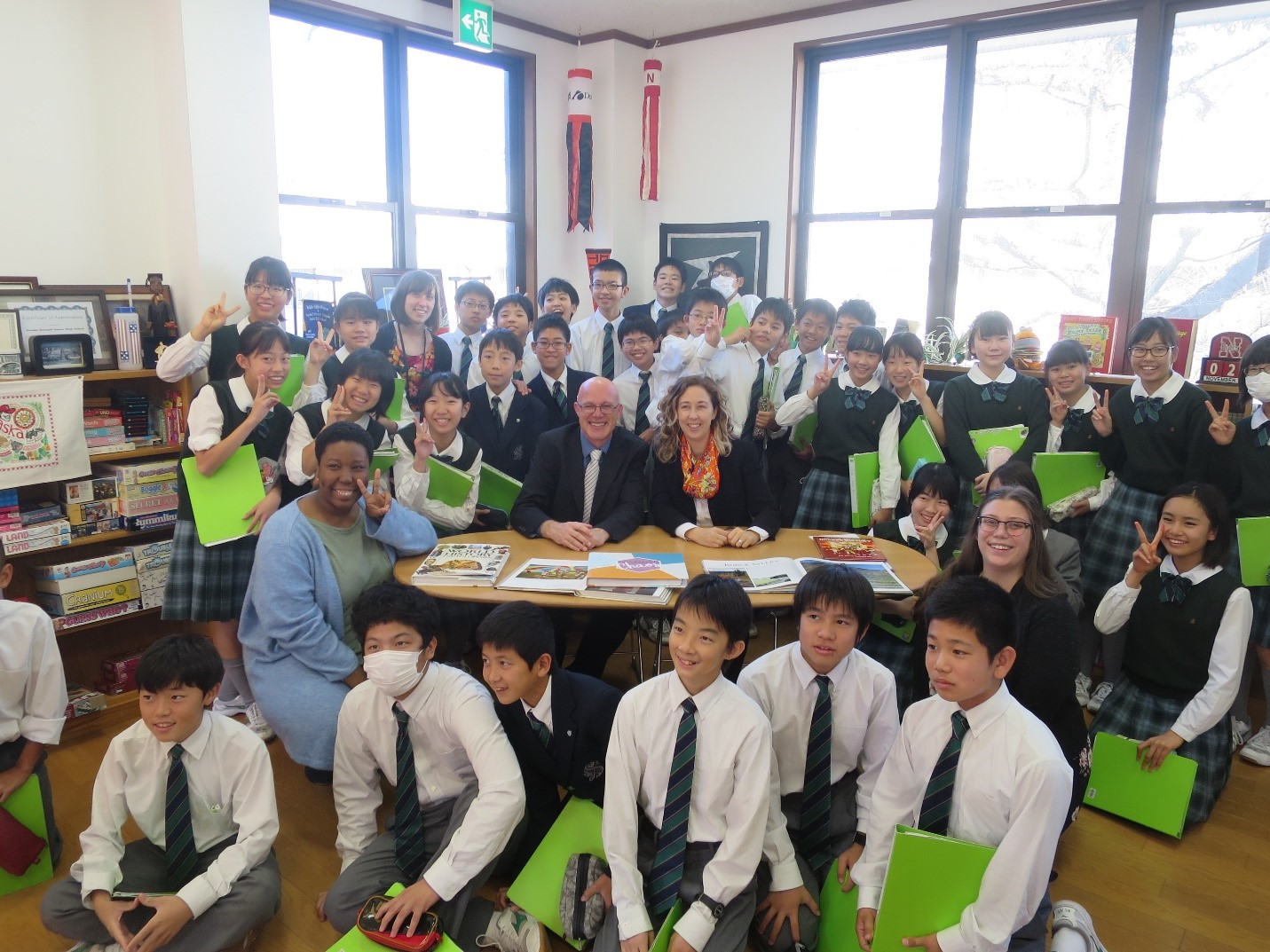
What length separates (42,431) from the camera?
11.2 feet

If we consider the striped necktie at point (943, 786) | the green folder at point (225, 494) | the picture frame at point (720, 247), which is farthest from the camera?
the picture frame at point (720, 247)

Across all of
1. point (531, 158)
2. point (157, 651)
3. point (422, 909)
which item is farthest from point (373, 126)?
point (422, 909)

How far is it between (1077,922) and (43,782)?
2.94m

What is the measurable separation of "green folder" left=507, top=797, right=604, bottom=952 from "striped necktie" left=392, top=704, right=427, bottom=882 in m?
0.27

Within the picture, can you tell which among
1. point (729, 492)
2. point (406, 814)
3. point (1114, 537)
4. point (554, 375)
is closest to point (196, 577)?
point (406, 814)

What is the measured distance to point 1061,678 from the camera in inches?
95.4

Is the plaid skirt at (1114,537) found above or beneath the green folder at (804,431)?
beneath

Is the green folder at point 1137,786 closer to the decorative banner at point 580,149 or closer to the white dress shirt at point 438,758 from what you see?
the white dress shirt at point 438,758

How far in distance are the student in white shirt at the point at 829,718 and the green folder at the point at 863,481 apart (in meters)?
1.52

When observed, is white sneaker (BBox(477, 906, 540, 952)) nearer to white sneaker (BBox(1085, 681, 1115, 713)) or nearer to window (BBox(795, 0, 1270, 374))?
white sneaker (BBox(1085, 681, 1115, 713))

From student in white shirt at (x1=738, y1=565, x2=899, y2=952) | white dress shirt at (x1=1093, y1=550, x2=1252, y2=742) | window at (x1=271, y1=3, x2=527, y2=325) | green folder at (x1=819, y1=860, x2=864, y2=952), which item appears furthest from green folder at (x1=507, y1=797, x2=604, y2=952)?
window at (x1=271, y1=3, x2=527, y2=325)

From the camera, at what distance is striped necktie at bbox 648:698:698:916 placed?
2092 millimetres

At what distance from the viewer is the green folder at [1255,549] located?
318 cm

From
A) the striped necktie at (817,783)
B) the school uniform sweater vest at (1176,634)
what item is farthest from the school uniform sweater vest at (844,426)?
the striped necktie at (817,783)
